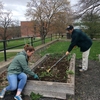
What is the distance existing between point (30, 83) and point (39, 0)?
41.3ft

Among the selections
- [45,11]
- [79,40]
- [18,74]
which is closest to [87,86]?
[79,40]

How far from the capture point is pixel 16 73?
265cm

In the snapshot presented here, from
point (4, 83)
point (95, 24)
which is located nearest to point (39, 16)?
Result: point (95, 24)

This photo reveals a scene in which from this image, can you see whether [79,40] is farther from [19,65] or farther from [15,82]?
[15,82]

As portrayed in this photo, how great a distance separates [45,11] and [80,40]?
1048cm

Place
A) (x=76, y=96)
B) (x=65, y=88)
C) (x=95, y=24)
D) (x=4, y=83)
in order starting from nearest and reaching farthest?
(x=65, y=88), (x=76, y=96), (x=4, y=83), (x=95, y=24)

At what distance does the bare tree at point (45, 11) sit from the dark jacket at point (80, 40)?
33.6ft

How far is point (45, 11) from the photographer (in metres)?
13.7

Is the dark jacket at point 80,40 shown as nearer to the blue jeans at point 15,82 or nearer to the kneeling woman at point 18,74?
the kneeling woman at point 18,74

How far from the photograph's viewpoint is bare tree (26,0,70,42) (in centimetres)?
1367

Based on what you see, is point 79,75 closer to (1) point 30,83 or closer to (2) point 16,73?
(1) point 30,83

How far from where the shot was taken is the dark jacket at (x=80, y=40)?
147 inches

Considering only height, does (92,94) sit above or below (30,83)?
below

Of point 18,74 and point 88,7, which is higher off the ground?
point 88,7
